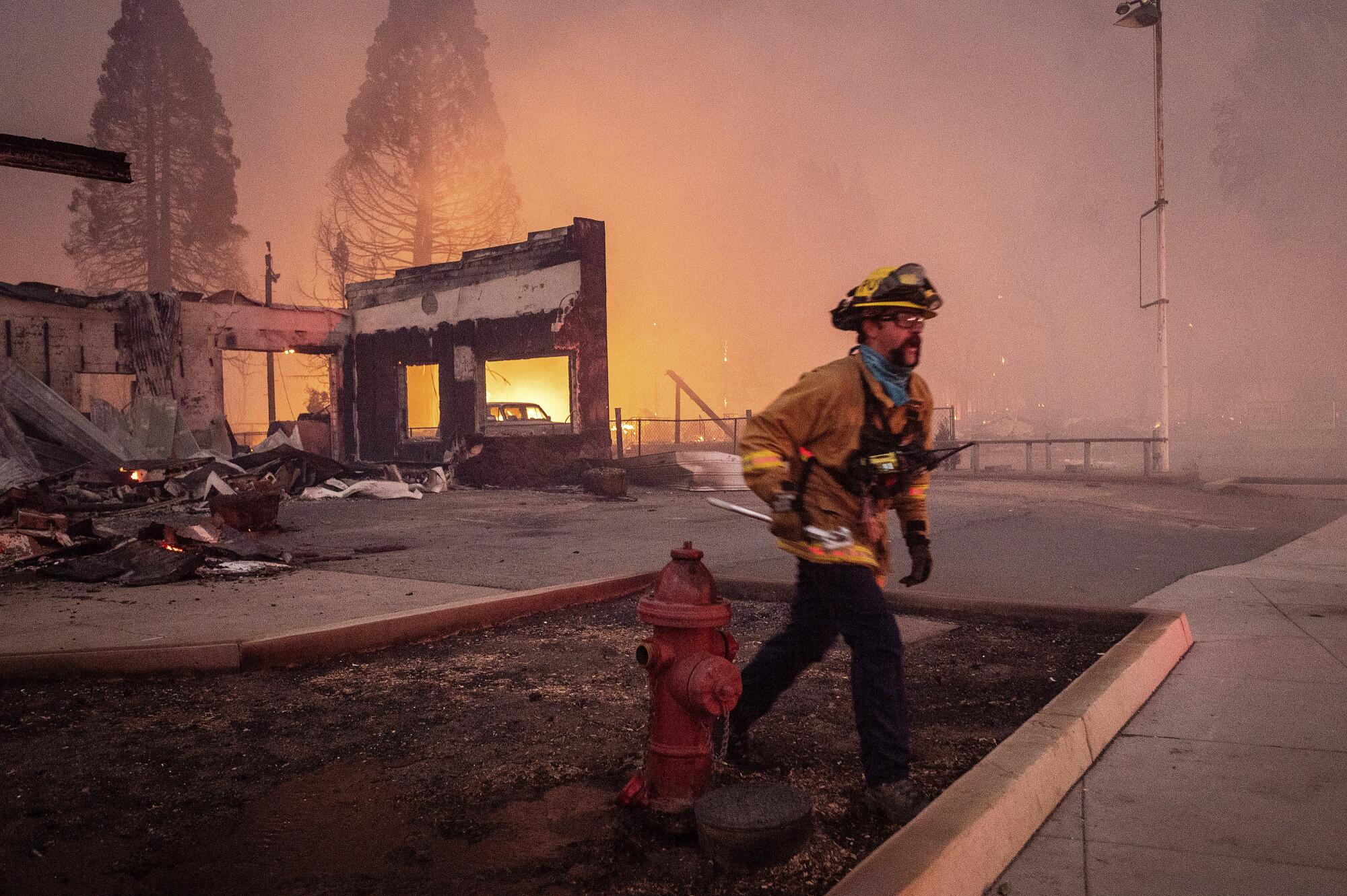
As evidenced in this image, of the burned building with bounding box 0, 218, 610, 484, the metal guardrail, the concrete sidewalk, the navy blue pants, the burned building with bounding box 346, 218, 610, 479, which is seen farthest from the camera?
the metal guardrail

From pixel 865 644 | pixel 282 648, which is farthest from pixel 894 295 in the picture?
pixel 282 648

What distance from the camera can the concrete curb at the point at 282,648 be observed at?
440 cm

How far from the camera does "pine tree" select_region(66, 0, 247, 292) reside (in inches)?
1741

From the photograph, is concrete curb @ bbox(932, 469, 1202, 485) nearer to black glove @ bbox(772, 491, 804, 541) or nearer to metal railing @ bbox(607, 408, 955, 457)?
metal railing @ bbox(607, 408, 955, 457)

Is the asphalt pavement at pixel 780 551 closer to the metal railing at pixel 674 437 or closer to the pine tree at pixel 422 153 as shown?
the metal railing at pixel 674 437

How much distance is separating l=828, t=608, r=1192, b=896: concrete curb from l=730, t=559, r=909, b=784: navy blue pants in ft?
0.77

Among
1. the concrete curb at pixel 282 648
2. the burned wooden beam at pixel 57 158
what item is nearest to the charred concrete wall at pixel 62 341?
the burned wooden beam at pixel 57 158

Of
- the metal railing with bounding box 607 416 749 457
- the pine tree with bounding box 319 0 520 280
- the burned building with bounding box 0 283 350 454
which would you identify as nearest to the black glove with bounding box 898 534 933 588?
the metal railing with bounding box 607 416 749 457

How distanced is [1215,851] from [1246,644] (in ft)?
8.67

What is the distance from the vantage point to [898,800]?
2662mm

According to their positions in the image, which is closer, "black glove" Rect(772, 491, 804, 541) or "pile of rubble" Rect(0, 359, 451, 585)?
"black glove" Rect(772, 491, 804, 541)

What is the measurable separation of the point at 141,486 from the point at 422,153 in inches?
1127

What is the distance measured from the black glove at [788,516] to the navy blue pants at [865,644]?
14 cm

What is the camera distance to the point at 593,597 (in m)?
6.25
